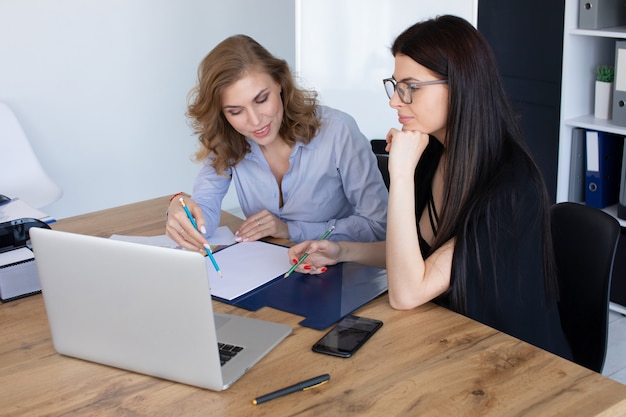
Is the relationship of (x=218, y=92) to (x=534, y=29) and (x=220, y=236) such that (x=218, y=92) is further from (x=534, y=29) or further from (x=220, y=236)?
→ (x=534, y=29)

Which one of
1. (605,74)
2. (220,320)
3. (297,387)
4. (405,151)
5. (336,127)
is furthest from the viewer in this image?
(605,74)

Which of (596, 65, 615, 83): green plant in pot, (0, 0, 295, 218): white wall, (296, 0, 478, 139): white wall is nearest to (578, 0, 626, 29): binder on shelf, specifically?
(596, 65, 615, 83): green plant in pot

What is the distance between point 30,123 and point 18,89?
16cm

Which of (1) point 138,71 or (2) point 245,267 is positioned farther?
(1) point 138,71

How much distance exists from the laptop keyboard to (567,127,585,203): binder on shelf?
6.98ft

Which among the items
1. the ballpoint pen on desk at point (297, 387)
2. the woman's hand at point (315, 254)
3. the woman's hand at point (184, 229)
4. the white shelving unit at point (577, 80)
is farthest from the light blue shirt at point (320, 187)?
the white shelving unit at point (577, 80)

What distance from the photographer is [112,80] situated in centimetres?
375

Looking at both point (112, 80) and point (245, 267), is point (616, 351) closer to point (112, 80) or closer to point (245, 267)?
point (245, 267)

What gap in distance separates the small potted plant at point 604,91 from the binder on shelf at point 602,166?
0.30ft

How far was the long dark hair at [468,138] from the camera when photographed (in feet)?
5.06

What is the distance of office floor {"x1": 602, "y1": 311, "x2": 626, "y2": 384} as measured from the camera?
2.62 m

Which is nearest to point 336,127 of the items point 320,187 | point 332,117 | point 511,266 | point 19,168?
point 332,117

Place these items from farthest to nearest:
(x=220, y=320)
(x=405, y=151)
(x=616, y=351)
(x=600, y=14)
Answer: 1. (x=600, y=14)
2. (x=616, y=351)
3. (x=405, y=151)
4. (x=220, y=320)

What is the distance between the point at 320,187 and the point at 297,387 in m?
1.00
